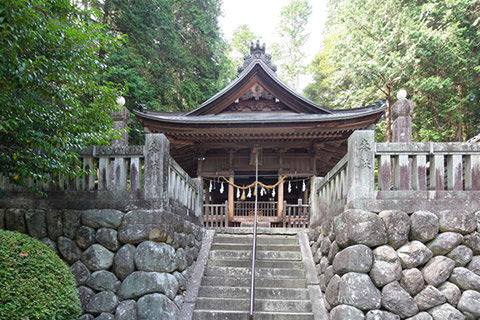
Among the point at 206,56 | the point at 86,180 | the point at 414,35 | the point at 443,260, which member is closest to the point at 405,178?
the point at 443,260

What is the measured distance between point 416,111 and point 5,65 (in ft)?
56.1

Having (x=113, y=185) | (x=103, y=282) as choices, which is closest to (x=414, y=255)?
(x=103, y=282)

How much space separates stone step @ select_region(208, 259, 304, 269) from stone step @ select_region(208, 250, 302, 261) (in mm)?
128

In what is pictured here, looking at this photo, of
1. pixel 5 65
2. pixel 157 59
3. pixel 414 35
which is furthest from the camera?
pixel 157 59

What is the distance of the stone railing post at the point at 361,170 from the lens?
432 centimetres

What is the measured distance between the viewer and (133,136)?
1502 cm

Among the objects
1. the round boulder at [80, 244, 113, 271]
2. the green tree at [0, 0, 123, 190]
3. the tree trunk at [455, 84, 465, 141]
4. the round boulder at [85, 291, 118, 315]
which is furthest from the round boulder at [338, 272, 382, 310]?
the tree trunk at [455, 84, 465, 141]

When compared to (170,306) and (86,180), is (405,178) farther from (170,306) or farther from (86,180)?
(86,180)

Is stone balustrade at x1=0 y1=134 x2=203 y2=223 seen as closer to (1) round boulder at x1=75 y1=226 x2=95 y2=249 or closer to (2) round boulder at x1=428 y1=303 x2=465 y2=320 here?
(1) round boulder at x1=75 y1=226 x2=95 y2=249

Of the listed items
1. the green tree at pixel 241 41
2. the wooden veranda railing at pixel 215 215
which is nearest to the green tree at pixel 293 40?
the green tree at pixel 241 41

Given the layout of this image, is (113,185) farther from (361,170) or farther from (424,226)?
(424,226)

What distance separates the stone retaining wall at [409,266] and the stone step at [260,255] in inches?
78.7

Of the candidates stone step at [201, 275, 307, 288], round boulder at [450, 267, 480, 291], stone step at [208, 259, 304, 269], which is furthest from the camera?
stone step at [208, 259, 304, 269]

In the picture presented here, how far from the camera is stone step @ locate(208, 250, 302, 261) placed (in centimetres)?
622
